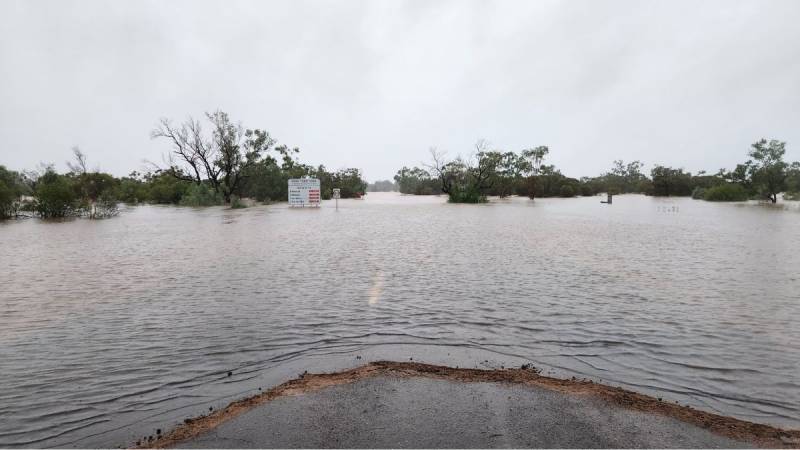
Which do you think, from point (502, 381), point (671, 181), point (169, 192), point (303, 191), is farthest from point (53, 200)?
point (671, 181)

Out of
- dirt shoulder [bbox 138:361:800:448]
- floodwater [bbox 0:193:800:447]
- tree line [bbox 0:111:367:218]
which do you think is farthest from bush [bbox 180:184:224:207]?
dirt shoulder [bbox 138:361:800:448]

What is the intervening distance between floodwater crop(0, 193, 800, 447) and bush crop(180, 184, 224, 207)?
41.6 m

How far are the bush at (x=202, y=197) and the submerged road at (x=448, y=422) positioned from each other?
179ft

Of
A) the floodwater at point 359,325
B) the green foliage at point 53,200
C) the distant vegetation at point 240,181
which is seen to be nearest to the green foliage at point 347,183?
the distant vegetation at point 240,181

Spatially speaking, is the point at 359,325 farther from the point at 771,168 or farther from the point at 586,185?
the point at 586,185

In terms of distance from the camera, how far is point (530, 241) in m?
16.8

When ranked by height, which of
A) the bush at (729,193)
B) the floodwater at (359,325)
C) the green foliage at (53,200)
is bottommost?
the floodwater at (359,325)

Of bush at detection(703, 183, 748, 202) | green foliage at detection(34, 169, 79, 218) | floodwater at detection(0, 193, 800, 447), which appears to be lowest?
floodwater at detection(0, 193, 800, 447)

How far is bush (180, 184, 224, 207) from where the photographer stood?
52625mm

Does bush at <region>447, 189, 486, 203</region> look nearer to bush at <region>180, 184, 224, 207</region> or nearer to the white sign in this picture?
the white sign

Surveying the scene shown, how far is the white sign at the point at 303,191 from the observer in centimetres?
5056

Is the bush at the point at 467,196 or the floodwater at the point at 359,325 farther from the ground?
the bush at the point at 467,196

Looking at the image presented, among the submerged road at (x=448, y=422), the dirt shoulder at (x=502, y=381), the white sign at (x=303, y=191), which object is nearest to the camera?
the submerged road at (x=448, y=422)

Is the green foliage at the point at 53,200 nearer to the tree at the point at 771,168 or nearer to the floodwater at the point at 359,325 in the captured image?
the floodwater at the point at 359,325
